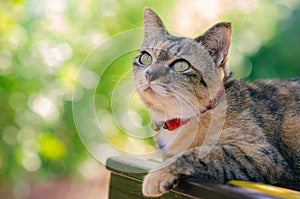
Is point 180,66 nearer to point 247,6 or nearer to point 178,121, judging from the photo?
point 178,121

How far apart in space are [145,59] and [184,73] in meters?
0.11

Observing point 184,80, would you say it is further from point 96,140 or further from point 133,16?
point 133,16

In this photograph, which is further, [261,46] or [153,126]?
[261,46]

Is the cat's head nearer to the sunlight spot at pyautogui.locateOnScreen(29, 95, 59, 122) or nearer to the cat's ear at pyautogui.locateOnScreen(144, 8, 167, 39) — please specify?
the cat's ear at pyautogui.locateOnScreen(144, 8, 167, 39)

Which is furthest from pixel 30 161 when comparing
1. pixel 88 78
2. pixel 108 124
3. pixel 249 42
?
pixel 249 42

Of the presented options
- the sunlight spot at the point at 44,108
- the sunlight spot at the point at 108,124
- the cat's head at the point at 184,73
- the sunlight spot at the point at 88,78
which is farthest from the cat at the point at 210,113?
the sunlight spot at the point at 44,108

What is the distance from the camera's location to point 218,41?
3.95 feet

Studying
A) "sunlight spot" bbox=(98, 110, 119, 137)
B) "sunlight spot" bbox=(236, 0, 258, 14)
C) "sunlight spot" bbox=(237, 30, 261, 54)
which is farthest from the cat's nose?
"sunlight spot" bbox=(236, 0, 258, 14)

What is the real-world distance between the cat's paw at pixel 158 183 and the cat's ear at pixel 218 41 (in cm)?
30

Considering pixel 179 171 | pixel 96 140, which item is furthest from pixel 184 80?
pixel 96 140

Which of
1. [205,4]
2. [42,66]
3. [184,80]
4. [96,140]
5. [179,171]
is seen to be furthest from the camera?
[42,66]

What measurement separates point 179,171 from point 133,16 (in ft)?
6.16

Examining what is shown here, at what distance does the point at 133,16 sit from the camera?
2840 millimetres

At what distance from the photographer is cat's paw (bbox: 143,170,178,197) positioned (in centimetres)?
103
